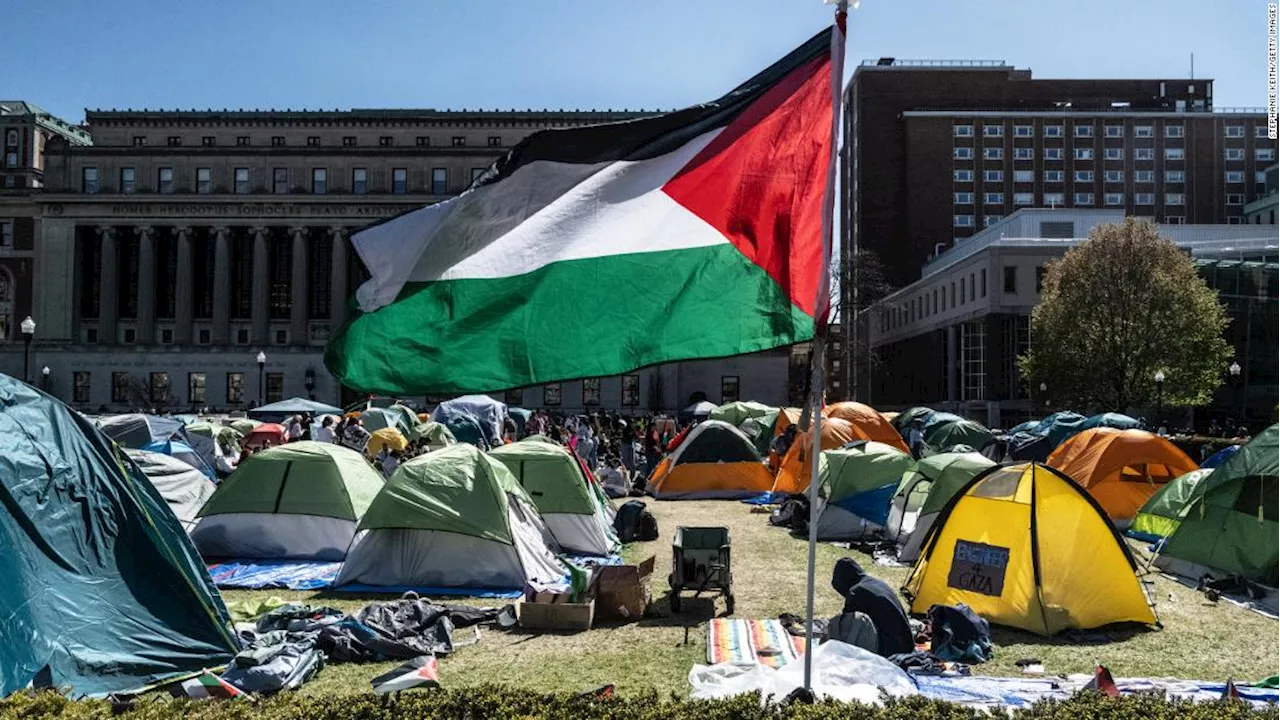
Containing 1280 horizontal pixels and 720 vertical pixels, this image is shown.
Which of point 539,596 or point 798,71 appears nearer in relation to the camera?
point 798,71

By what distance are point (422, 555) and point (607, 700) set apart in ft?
24.6

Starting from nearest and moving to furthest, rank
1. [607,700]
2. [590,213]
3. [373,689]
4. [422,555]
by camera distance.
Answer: [607,700]
[590,213]
[373,689]
[422,555]

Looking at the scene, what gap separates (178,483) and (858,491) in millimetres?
11656

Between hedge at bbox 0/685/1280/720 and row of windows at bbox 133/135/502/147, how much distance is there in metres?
78.6

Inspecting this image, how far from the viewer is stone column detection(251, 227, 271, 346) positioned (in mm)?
77000

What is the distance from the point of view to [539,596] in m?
11.2

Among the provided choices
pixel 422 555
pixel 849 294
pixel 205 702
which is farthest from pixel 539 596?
pixel 849 294

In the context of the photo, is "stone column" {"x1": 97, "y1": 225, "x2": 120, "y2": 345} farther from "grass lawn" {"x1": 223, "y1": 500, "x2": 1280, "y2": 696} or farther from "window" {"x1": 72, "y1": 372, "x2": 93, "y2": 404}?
"grass lawn" {"x1": 223, "y1": 500, "x2": 1280, "y2": 696}

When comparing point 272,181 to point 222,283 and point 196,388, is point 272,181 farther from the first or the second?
point 196,388

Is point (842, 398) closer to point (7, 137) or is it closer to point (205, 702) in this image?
point (7, 137)

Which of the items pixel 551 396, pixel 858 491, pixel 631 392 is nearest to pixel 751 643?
pixel 858 491

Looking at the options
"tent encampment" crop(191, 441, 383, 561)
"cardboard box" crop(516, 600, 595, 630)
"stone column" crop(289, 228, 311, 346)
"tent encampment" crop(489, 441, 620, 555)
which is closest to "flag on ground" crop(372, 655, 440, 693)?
"cardboard box" crop(516, 600, 595, 630)

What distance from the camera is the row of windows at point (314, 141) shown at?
8212cm

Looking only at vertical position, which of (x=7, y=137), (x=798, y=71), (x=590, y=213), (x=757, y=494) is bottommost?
(x=757, y=494)
